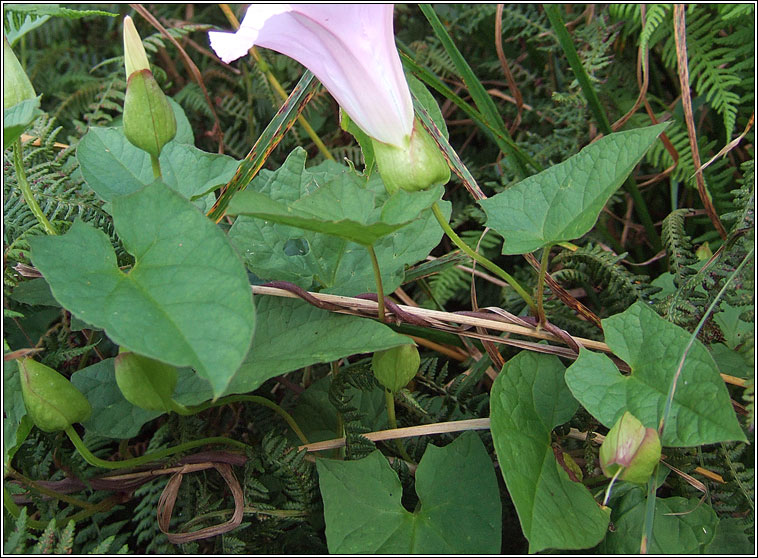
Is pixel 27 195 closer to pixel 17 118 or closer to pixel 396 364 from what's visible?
pixel 17 118

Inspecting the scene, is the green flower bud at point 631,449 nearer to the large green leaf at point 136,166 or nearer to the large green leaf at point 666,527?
the large green leaf at point 666,527

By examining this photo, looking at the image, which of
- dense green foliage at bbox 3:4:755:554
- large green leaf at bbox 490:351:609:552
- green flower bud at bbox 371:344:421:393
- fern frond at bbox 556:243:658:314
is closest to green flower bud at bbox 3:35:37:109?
dense green foliage at bbox 3:4:755:554

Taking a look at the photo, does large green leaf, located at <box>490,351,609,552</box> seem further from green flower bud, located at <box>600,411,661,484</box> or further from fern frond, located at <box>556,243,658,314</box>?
fern frond, located at <box>556,243,658,314</box>

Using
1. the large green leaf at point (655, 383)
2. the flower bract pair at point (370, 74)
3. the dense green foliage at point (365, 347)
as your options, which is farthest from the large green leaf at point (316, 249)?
the large green leaf at point (655, 383)

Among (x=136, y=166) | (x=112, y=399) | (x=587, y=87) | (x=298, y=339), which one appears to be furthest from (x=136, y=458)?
(x=587, y=87)

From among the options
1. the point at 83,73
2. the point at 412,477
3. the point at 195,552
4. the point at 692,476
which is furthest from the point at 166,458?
the point at 83,73
